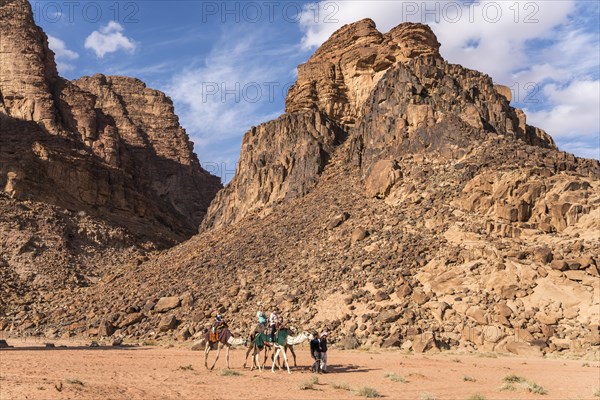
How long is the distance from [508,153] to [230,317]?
21162 mm

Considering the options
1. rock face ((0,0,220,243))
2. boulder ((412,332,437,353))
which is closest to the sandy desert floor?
boulder ((412,332,437,353))

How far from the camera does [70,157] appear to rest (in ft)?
260

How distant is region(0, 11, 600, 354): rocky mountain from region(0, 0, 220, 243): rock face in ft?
82.8

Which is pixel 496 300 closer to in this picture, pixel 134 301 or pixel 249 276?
pixel 249 276

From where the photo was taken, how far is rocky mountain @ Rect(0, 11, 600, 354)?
95.1 feet

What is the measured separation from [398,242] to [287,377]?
58.4 feet

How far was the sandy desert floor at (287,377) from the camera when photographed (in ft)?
47.8

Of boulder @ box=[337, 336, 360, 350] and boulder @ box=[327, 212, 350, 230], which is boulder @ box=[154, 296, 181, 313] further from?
boulder @ box=[337, 336, 360, 350]

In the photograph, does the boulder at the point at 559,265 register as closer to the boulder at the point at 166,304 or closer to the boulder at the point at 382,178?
the boulder at the point at 382,178

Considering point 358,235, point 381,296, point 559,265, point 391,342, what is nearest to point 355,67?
point 358,235

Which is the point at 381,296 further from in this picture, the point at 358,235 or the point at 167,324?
the point at 167,324

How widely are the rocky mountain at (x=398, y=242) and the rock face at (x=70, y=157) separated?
25240mm

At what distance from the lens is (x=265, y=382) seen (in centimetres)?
1747

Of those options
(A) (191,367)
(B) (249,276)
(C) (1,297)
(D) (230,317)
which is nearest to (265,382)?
(A) (191,367)
